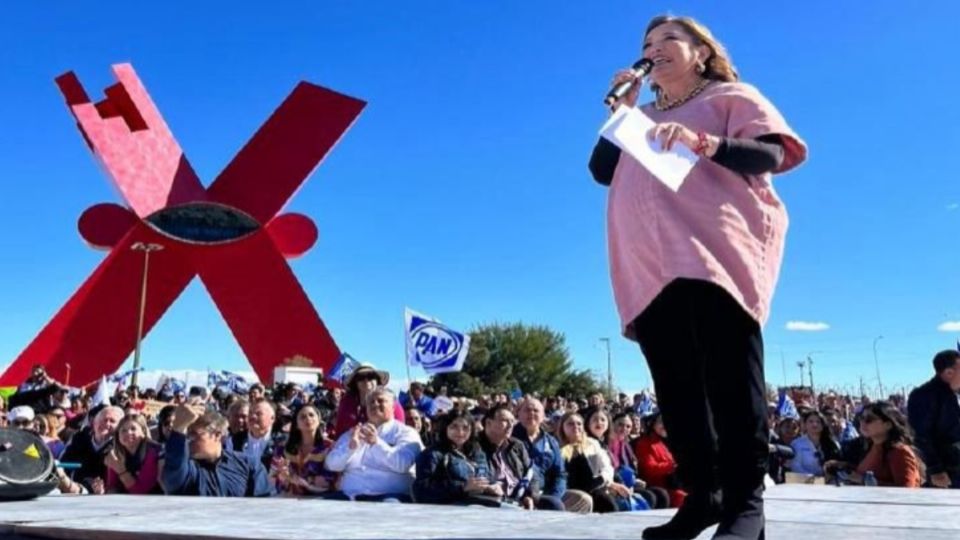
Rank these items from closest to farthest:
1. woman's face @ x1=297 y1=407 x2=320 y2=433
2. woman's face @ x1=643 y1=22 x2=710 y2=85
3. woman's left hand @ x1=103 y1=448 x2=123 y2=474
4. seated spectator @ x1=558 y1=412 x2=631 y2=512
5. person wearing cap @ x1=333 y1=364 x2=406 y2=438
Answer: woman's face @ x1=643 y1=22 x2=710 y2=85
woman's left hand @ x1=103 y1=448 x2=123 y2=474
woman's face @ x1=297 y1=407 x2=320 y2=433
person wearing cap @ x1=333 y1=364 x2=406 y2=438
seated spectator @ x1=558 y1=412 x2=631 y2=512

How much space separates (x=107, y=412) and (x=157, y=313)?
45.1ft

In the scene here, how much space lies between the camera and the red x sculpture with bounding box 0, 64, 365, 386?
18875 millimetres

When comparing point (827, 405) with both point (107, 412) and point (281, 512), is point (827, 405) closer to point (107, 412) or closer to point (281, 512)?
point (107, 412)

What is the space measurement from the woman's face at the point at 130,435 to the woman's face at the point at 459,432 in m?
2.02

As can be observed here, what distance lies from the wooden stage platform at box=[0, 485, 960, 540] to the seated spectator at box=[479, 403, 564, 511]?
261cm

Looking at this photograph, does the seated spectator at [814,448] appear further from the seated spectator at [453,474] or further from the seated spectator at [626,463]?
the seated spectator at [453,474]

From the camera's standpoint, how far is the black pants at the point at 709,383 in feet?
6.19

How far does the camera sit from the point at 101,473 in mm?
6219

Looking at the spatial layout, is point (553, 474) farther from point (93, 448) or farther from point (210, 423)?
point (93, 448)

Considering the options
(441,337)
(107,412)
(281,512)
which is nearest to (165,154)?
(441,337)

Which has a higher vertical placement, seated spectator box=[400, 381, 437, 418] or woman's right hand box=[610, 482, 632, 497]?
seated spectator box=[400, 381, 437, 418]

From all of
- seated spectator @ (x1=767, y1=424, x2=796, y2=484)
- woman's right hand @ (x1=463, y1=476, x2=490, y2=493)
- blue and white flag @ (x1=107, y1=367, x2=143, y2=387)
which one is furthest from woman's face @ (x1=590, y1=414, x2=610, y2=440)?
blue and white flag @ (x1=107, y1=367, x2=143, y2=387)

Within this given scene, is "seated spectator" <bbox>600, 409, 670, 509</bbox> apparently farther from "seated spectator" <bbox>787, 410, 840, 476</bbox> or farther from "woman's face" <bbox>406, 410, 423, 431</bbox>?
"woman's face" <bbox>406, 410, 423, 431</bbox>

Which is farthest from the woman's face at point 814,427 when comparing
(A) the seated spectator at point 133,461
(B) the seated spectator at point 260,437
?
(A) the seated spectator at point 133,461
